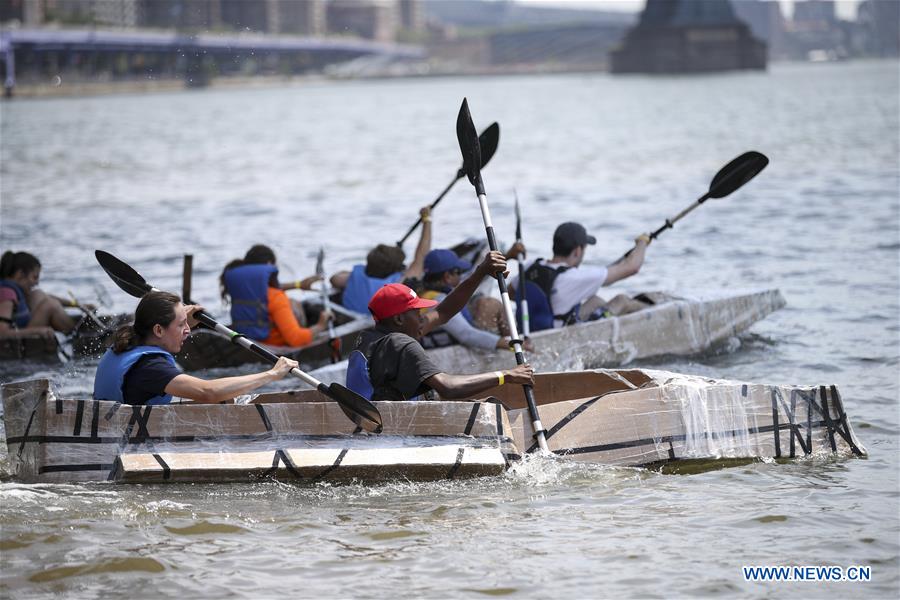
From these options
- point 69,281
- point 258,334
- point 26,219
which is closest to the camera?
point 258,334

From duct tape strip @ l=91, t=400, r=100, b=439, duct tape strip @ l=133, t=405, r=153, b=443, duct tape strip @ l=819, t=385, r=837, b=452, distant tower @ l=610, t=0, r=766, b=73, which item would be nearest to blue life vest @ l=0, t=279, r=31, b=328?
duct tape strip @ l=91, t=400, r=100, b=439

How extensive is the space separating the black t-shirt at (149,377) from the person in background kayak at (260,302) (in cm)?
A: 419

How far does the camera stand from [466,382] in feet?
24.8

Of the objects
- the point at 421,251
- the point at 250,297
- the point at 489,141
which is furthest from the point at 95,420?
the point at 489,141

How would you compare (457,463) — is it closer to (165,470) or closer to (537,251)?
(165,470)

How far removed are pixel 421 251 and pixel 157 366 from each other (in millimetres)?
5381

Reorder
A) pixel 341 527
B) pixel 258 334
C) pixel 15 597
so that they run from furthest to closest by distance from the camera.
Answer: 1. pixel 258 334
2. pixel 341 527
3. pixel 15 597

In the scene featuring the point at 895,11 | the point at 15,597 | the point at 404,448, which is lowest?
the point at 15,597

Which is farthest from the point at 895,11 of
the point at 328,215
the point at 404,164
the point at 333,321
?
the point at 333,321

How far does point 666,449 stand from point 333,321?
221 inches

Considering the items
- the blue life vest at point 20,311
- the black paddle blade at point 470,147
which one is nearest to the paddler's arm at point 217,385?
the black paddle blade at point 470,147

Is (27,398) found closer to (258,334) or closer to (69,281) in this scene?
(258,334)

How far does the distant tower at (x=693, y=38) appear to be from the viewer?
14350cm

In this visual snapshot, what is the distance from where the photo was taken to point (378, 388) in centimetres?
777
